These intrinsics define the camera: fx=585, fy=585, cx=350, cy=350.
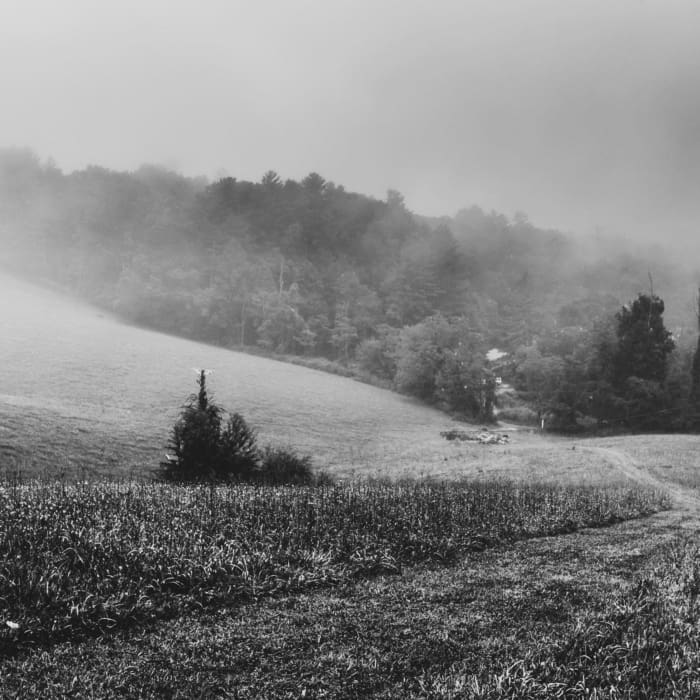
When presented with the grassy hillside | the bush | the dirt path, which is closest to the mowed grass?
the bush

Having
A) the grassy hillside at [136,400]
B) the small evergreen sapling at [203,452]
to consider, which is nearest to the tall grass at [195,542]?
the small evergreen sapling at [203,452]

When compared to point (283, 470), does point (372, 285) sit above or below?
above

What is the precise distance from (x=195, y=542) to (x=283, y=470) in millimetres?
14356

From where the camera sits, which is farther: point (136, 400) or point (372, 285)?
point (372, 285)

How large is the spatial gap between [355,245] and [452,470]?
74736 millimetres

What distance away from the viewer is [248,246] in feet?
304

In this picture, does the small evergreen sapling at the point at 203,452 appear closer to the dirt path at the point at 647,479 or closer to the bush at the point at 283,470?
the bush at the point at 283,470

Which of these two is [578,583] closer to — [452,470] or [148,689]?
[148,689]

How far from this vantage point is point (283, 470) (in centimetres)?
2452

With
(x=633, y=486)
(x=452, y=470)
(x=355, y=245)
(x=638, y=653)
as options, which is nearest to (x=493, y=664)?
(x=638, y=653)

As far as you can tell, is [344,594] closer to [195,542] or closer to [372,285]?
[195,542]

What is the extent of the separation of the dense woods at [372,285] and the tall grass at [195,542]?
48.2 metres

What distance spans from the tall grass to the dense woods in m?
48.2

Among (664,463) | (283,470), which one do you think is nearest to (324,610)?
(283,470)
